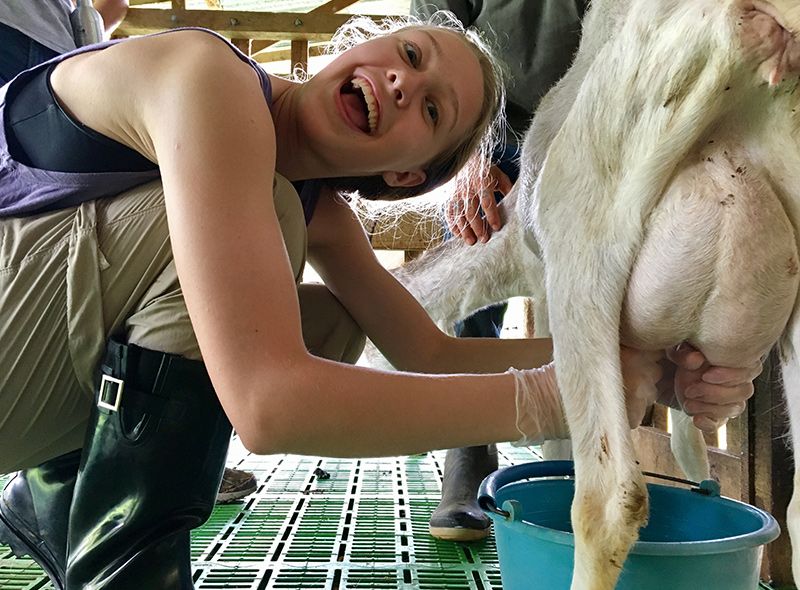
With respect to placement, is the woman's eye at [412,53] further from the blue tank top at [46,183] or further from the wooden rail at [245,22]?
the wooden rail at [245,22]

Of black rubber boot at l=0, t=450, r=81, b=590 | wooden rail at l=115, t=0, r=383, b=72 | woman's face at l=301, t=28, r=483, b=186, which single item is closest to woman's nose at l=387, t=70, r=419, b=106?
woman's face at l=301, t=28, r=483, b=186

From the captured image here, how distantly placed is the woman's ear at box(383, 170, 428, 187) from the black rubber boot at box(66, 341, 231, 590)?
0.70 m

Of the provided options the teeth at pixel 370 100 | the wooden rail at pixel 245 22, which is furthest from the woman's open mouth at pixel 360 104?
the wooden rail at pixel 245 22

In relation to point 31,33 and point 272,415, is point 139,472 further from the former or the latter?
point 31,33

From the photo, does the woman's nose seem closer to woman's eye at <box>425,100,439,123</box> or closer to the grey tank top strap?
woman's eye at <box>425,100,439,123</box>

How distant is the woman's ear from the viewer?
1.69 meters

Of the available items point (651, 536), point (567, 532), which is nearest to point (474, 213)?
point (651, 536)

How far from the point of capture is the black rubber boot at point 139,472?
1162mm

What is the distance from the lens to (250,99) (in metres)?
1.16

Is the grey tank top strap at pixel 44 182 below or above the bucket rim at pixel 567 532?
above

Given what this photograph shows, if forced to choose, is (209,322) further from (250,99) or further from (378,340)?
(378,340)

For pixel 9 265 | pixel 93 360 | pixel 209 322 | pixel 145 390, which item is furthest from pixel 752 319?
pixel 9 265

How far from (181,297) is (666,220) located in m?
0.79

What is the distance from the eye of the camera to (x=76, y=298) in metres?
1.24
